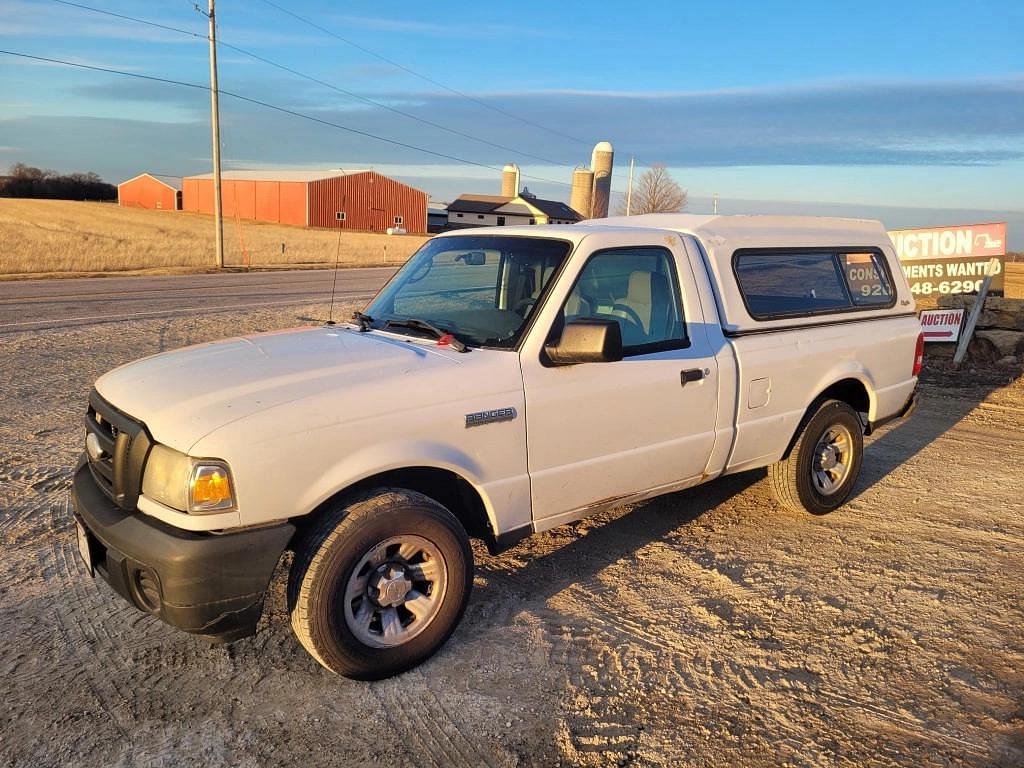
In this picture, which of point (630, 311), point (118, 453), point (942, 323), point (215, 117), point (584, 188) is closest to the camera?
point (118, 453)

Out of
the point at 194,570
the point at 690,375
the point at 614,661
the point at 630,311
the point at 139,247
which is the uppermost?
the point at 630,311

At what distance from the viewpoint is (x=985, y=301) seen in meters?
11.4

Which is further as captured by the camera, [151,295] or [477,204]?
[477,204]

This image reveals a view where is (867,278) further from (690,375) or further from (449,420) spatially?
(449,420)

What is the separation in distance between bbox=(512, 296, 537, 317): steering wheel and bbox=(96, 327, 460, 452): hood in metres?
0.46

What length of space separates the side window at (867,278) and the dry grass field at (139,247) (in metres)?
11.6

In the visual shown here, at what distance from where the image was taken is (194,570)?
9.91ft

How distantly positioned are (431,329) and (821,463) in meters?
3.06

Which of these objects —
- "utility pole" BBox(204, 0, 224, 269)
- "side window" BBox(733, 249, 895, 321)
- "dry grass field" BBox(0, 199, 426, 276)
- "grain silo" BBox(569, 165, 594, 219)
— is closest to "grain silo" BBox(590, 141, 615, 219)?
"grain silo" BBox(569, 165, 594, 219)

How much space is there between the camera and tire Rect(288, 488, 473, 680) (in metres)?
3.26

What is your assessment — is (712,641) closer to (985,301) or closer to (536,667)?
(536,667)

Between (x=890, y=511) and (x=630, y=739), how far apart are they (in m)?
3.44

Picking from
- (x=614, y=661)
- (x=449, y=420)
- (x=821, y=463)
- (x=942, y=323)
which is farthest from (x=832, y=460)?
(x=942, y=323)

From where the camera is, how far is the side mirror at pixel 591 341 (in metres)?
3.70
